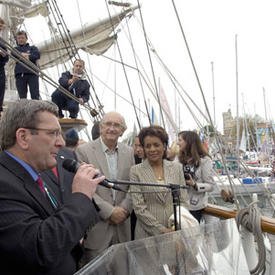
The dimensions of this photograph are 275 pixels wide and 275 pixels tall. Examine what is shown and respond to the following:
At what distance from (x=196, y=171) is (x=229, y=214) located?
0.63m

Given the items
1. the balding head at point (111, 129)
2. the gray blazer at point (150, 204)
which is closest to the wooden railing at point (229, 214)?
the gray blazer at point (150, 204)

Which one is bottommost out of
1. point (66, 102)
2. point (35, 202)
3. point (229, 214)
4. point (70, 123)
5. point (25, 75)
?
point (229, 214)

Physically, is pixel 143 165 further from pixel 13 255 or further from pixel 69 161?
pixel 13 255

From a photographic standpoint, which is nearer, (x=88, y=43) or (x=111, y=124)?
(x=111, y=124)

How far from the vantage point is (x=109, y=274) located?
0.94 m

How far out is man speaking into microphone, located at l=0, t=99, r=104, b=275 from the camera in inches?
38.4

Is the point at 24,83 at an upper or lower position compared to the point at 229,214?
upper

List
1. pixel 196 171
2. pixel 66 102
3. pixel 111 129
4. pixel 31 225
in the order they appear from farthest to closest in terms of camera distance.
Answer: pixel 66 102
pixel 196 171
pixel 111 129
pixel 31 225

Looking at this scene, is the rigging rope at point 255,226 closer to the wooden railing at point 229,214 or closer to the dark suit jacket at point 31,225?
the wooden railing at point 229,214

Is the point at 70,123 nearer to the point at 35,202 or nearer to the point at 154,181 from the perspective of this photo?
the point at 154,181

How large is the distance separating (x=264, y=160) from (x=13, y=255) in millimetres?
23811

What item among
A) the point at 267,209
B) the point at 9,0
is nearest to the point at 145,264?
the point at 9,0

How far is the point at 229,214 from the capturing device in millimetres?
2242

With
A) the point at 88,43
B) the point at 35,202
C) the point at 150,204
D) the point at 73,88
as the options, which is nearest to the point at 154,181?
the point at 150,204
